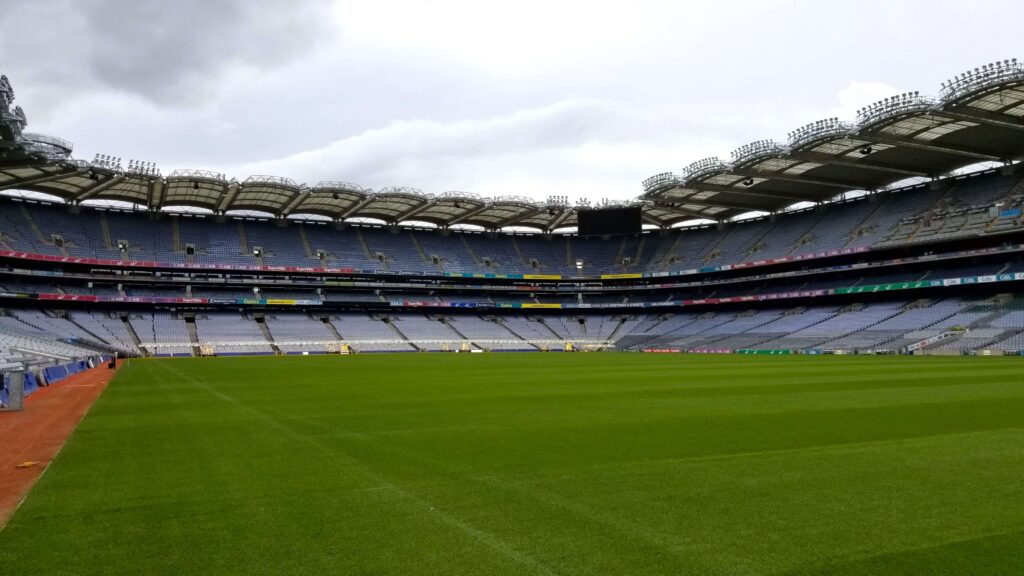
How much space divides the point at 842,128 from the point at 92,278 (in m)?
72.4

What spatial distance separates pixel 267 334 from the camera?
232ft

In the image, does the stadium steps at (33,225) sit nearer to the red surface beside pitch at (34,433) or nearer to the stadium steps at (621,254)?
the red surface beside pitch at (34,433)

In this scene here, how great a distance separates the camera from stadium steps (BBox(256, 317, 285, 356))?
67.3m

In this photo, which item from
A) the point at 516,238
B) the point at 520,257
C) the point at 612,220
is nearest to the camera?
the point at 612,220

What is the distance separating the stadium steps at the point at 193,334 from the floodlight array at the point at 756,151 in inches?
2130

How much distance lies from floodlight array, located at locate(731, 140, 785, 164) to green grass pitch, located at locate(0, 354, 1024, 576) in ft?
136

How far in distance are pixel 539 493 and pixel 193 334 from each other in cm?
6885

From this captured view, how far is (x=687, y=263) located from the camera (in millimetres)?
82938

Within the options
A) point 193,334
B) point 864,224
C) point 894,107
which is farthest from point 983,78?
point 193,334

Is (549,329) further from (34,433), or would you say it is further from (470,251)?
(34,433)

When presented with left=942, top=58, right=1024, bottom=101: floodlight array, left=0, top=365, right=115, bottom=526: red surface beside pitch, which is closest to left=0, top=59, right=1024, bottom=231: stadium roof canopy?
left=942, top=58, right=1024, bottom=101: floodlight array

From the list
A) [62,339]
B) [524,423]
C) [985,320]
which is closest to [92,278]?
[62,339]

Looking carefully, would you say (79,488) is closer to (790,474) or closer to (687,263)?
(790,474)

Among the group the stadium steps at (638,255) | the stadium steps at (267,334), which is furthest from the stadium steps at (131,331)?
the stadium steps at (638,255)
